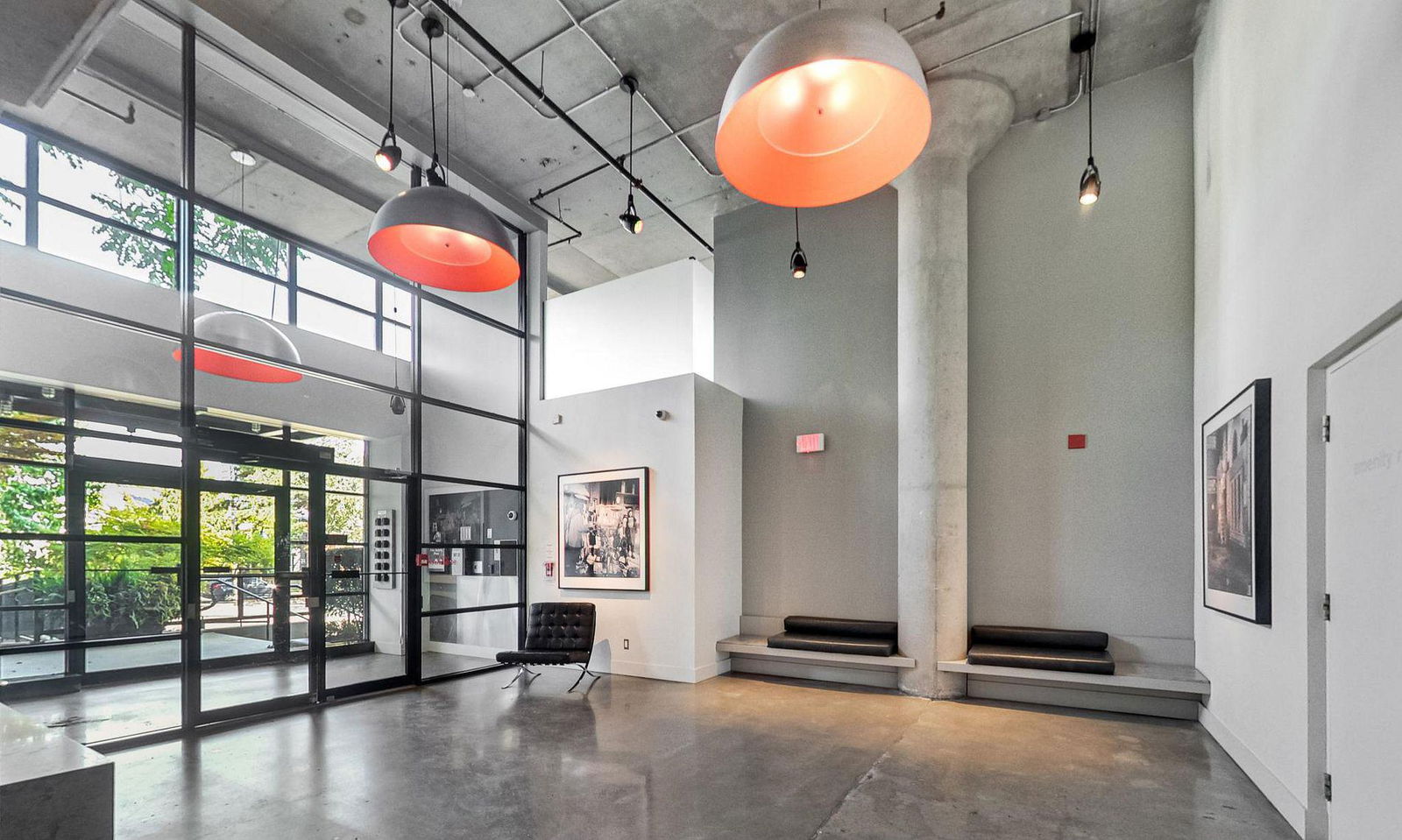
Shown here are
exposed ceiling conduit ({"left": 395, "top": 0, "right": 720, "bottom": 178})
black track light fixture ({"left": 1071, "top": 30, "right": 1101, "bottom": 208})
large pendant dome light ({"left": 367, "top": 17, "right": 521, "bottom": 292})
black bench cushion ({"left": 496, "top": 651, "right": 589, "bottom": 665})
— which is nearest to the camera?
large pendant dome light ({"left": 367, "top": 17, "right": 521, "bottom": 292})

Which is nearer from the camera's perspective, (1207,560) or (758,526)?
(1207,560)

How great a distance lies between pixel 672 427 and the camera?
745cm

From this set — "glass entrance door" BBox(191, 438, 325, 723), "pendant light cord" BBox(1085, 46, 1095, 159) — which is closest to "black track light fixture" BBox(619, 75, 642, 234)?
"glass entrance door" BBox(191, 438, 325, 723)

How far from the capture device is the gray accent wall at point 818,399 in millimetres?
7242

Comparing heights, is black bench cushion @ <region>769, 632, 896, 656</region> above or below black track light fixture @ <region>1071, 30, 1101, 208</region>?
below

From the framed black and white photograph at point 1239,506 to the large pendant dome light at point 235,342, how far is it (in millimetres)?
7054

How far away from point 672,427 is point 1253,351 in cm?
503

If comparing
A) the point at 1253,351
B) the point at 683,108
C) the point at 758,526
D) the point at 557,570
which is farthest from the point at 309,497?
the point at 1253,351

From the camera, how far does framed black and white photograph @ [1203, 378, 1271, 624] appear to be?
389 cm

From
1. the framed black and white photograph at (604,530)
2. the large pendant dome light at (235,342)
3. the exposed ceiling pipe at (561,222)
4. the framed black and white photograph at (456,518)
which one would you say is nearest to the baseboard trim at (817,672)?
the framed black and white photograph at (604,530)

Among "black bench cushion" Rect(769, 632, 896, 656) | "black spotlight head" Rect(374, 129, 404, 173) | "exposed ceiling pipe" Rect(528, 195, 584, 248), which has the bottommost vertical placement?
"black bench cushion" Rect(769, 632, 896, 656)

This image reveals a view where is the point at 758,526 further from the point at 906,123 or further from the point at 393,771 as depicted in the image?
the point at 906,123

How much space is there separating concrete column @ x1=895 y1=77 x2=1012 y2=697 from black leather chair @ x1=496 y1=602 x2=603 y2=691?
3.25 metres

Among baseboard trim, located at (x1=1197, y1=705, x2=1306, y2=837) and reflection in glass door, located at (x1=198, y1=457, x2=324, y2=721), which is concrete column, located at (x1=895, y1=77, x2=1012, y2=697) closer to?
baseboard trim, located at (x1=1197, y1=705, x2=1306, y2=837)
